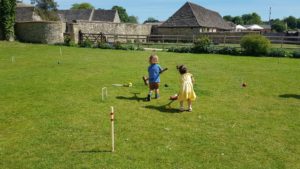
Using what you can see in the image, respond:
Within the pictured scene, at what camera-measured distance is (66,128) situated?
7.25 m

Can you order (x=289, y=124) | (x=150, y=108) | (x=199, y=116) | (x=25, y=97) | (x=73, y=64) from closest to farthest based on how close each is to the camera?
(x=289, y=124), (x=199, y=116), (x=150, y=108), (x=25, y=97), (x=73, y=64)

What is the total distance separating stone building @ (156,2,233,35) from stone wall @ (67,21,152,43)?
2.89m

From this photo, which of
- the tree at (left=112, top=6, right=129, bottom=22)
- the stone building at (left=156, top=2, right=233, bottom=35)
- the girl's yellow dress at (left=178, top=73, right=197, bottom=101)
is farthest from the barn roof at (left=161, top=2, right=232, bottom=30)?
the tree at (left=112, top=6, right=129, bottom=22)

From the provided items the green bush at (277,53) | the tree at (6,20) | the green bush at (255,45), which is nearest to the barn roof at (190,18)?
the green bush at (255,45)

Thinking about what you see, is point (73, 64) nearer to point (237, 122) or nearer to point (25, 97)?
point (25, 97)

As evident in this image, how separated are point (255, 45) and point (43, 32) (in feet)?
67.0

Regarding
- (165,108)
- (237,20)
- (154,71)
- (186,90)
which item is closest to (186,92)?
(186,90)

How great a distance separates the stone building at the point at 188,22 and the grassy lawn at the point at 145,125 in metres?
33.9

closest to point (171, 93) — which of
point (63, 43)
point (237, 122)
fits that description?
point (237, 122)

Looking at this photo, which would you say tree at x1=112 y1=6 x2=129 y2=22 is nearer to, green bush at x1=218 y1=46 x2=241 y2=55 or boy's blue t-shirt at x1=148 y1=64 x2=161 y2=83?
green bush at x1=218 y1=46 x2=241 y2=55

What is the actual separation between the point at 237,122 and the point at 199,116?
0.93 metres

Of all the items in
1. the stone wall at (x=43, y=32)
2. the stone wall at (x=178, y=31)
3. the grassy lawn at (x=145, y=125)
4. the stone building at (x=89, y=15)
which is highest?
the stone building at (x=89, y=15)

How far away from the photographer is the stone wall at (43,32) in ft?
110

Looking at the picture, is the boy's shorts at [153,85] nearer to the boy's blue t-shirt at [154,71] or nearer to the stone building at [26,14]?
the boy's blue t-shirt at [154,71]
